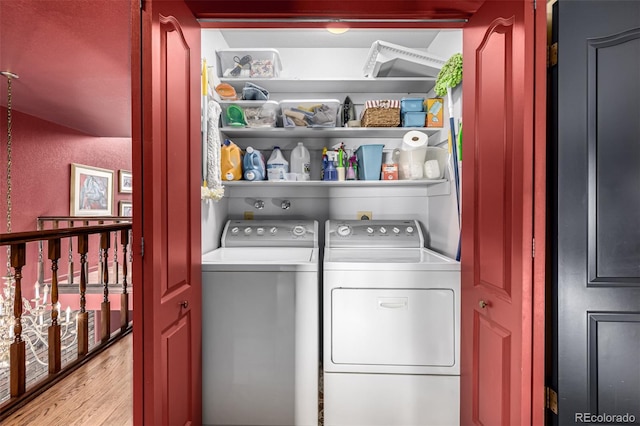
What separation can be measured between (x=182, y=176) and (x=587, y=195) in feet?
5.00

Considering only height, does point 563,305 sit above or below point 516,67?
below

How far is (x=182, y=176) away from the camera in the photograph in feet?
4.88

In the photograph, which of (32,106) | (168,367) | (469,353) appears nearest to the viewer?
(168,367)

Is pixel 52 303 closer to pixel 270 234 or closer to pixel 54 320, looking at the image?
pixel 54 320

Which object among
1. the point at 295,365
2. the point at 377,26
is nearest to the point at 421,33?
the point at 377,26

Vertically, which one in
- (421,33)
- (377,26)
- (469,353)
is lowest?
(469,353)

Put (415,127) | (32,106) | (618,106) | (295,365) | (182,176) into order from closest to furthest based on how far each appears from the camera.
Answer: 1. (618,106)
2. (182,176)
3. (295,365)
4. (415,127)
5. (32,106)

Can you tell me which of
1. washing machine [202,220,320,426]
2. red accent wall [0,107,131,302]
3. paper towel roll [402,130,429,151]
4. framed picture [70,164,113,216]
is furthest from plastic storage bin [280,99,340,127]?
framed picture [70,164,113,216]

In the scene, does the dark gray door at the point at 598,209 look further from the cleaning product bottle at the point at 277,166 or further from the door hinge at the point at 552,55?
the cleaning product bottle at the point at 277,166

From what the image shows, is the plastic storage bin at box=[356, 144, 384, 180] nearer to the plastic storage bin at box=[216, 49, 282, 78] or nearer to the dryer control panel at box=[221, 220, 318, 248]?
the dryer control panel at box=[221, 220, 318, 248]

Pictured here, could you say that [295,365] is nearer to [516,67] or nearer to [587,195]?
[587,195]

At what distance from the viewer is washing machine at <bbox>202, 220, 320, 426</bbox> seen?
1856 mm

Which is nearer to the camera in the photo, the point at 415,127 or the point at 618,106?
the point at 618,106

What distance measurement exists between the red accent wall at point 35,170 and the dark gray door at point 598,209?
5.69 meters
